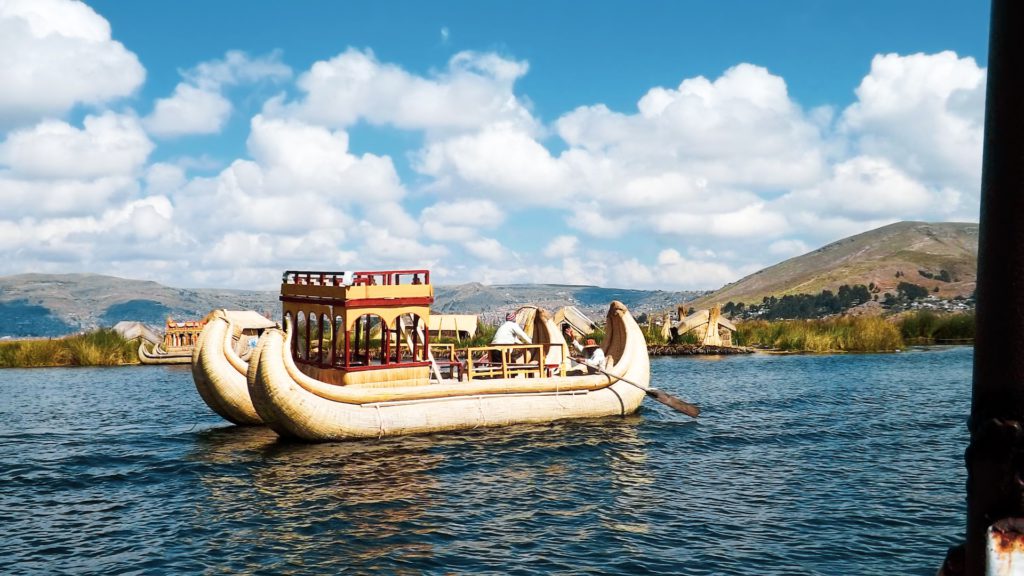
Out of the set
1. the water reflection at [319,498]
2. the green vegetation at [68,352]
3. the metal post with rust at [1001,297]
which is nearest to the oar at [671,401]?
the water reflection at [319,498]

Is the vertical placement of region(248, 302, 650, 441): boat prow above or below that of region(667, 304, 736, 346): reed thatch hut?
below

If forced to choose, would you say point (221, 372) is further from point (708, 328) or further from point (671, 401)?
point (708, 328)

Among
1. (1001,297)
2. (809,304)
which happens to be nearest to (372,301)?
(1001,297)

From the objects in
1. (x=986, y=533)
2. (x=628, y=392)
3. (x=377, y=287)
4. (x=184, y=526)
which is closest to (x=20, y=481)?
(x=184, y=526)

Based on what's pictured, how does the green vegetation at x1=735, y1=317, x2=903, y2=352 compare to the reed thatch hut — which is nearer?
the green vegetation at x1=735, y1=317, x2=903, y2=352

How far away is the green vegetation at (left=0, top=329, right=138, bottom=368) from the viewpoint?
49.1 m

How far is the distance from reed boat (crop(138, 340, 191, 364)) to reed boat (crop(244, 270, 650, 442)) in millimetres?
31957

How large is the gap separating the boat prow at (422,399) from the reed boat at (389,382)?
27 millimetres

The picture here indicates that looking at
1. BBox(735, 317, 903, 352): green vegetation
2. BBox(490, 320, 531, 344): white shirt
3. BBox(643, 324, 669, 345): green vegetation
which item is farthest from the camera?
BBox(643, 324, 669, 345): green vegetation

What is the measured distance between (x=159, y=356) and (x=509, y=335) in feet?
110

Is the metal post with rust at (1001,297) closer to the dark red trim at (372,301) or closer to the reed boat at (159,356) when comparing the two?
Answer: the dark red trim at (372,301)

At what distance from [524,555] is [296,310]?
13.1 meters

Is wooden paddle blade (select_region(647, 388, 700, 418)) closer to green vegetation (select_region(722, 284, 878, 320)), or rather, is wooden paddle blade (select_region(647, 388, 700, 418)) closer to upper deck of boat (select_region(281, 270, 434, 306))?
upper deck of boat (select_region(281, 270, 434, 306))

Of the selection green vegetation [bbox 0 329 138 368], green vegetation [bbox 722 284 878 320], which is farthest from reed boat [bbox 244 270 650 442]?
green vegetation [bbox 722 284 878 320]
